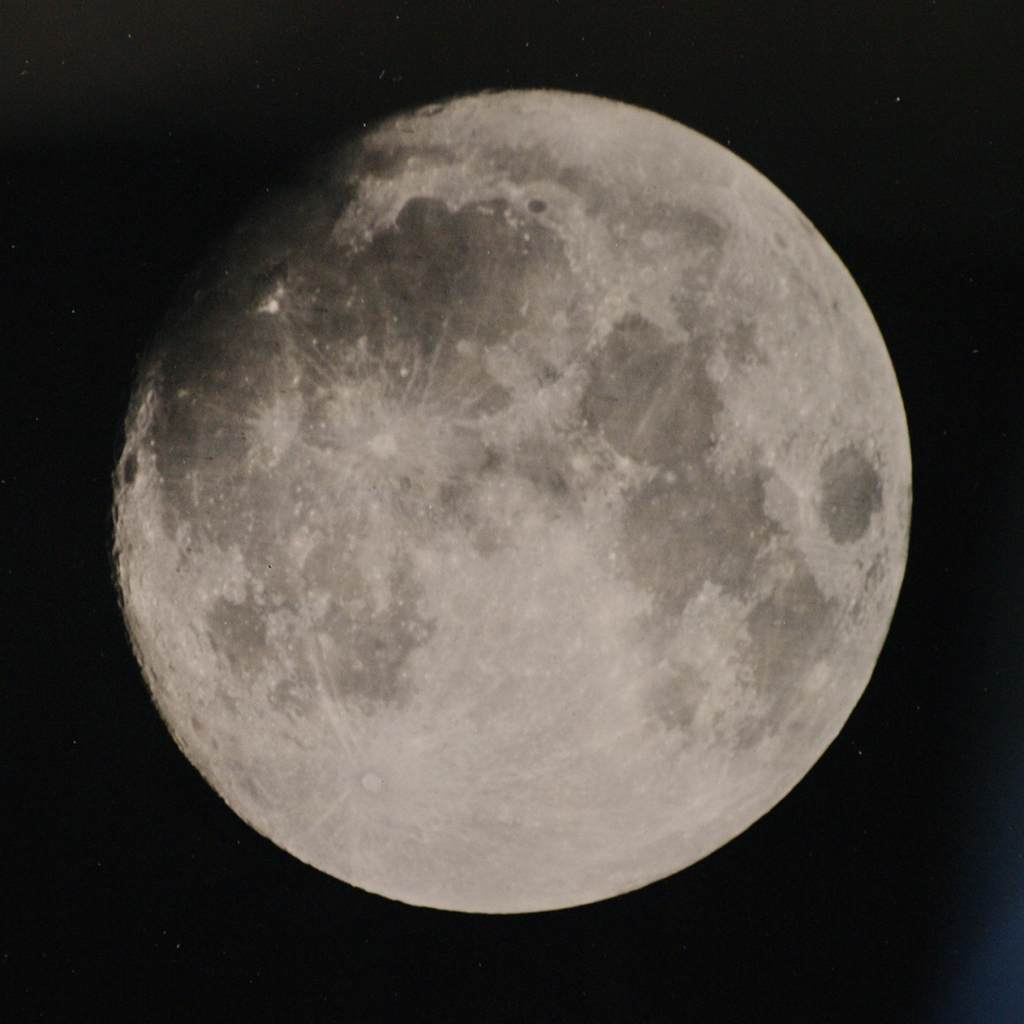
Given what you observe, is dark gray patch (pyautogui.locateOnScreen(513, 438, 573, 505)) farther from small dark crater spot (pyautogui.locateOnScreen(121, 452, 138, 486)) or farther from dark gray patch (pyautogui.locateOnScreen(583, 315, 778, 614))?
small dark crater spot (pyautogui.locateOnScreen(121, 452, 138, 486))

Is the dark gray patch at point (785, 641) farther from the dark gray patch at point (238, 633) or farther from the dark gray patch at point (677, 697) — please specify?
the dark gray patch at point (238, 633)

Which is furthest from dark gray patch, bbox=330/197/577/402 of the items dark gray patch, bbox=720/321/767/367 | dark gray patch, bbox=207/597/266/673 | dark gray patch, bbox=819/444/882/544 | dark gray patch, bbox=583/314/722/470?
dark gray patch, bbox=819/444/882/544

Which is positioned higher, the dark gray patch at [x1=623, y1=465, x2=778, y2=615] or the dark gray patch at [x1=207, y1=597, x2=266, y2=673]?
the dark gray patch at [x1=623, y1=465, x2=778, y2=615]

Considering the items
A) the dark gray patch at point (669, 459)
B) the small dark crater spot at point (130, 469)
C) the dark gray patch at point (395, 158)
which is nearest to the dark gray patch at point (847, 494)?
the dark gray patch at point (669, 459)

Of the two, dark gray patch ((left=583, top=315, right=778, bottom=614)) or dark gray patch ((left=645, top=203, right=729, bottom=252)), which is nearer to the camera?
dark gray patch ((left=583, top=315, right=778, bottom=614))

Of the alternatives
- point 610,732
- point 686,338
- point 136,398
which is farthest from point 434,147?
point 610,732

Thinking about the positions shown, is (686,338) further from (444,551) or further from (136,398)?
(136,398)

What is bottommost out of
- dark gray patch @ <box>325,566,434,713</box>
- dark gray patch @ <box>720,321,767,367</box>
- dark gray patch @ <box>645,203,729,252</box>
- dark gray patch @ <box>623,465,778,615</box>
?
dark gray patch @ <box>325,566,434,713</box>

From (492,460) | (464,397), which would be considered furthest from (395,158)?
(492,460)
